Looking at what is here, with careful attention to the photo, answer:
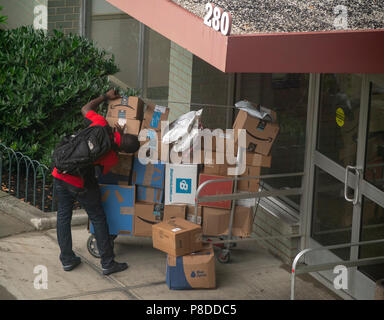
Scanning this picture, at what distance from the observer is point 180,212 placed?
255 inches

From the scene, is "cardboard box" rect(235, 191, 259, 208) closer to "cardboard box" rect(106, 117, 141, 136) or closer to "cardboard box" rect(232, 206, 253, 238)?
"cardboard box" rect(232, 206, 253, 238)

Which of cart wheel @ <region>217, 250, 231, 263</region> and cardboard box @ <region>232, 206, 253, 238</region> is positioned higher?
cardboard box @ <region>232, 206, 253, 238</region>

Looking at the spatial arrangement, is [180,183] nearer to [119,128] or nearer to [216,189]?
[216,189]

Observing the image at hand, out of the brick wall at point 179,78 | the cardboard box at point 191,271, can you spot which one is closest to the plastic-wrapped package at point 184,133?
the cardboard box at point 191,271

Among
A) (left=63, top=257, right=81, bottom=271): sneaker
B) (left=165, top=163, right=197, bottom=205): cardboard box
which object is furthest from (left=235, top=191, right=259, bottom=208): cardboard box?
(left=63, top=257, right=81, bottom=271): sneaker

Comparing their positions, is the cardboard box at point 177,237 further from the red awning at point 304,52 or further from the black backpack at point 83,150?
the red awning at point 304,52

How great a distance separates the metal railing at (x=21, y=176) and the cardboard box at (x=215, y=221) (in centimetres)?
212

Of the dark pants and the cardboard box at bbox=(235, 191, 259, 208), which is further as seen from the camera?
the cardboard box at bbox=(235, 191, 259, 208)

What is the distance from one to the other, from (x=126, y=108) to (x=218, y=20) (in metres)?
1.94

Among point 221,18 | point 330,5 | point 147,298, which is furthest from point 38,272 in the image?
point 330,5

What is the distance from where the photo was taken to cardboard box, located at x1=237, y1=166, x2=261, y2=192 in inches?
253

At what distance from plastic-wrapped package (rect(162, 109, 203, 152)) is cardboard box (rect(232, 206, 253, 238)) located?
0.90 metres

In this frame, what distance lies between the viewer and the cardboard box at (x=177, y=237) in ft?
19.0

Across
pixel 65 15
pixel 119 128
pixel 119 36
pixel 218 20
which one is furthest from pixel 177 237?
pixel 65 15
